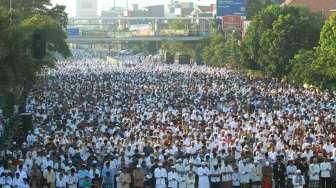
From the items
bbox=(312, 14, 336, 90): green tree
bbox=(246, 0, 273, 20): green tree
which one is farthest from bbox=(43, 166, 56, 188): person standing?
bbox=(246, 0, 273, 20): green tree

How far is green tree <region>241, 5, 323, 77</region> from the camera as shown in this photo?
2366 inches

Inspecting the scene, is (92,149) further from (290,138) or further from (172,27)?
(172,27)

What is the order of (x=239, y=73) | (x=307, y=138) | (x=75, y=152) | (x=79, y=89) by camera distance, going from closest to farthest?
1. (x=75, y=152)
2. (x=307, y=138)
3. (x=79, y=89)
4. (x=239, y=73)

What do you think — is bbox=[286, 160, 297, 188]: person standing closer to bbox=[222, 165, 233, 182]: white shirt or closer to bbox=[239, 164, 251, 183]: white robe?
bbox=[239, 164, 251, 183]: white robe

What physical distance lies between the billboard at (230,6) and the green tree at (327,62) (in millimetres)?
34301

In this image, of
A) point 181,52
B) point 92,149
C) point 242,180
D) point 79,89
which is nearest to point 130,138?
point 92,149

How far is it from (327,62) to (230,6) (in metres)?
38.1

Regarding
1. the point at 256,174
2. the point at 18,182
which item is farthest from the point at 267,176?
the point at 18,182

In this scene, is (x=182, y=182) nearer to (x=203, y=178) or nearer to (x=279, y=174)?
(x=203, y=178)

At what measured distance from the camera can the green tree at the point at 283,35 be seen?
6009 cm

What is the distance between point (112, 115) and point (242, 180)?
45.6 ft

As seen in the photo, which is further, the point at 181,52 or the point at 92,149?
the point at 181,52

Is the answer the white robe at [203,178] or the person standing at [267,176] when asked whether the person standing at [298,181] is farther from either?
the white robe at [203,178]

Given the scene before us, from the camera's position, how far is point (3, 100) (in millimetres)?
29797
